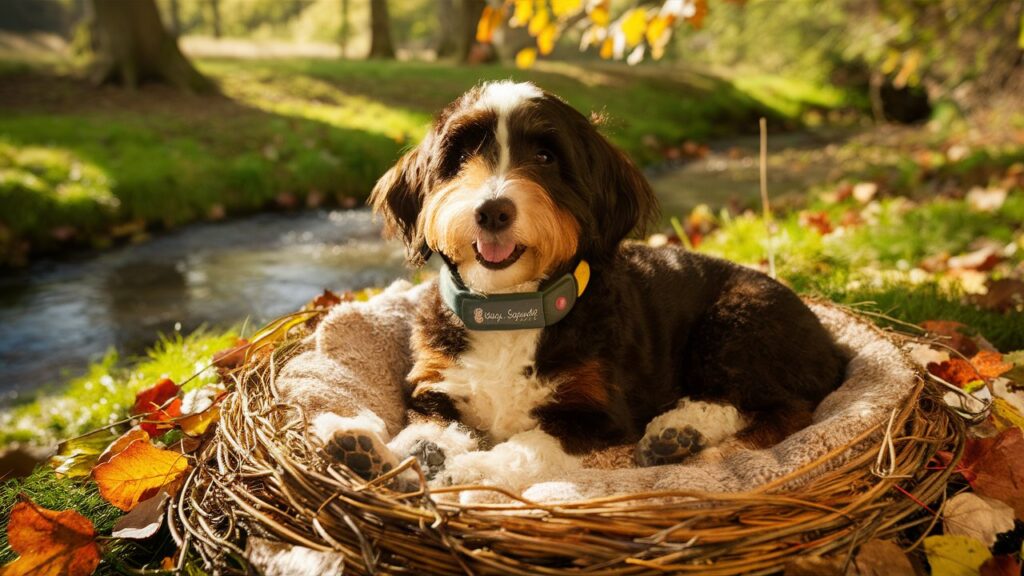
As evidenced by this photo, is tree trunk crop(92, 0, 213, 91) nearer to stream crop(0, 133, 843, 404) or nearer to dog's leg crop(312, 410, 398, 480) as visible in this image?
stream crop(0, 133, 843, 404)

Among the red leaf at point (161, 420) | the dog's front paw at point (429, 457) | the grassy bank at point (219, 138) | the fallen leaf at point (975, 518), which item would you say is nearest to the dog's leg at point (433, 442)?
the dog's front paw at point (429, 457)

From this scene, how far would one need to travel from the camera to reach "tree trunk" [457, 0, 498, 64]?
69.1 feet

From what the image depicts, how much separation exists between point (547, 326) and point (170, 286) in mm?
4787

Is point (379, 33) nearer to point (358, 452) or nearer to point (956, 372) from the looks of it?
point (956, 372)

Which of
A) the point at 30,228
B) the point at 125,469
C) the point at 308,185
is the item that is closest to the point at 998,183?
the point at 308,185

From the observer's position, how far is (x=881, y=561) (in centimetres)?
215

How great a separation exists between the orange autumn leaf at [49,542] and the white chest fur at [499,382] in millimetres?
1271

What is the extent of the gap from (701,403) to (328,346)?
64.5 inches

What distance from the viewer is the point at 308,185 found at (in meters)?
9.29

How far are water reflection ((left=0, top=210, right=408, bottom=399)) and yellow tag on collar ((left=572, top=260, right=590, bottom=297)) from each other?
9.66ft

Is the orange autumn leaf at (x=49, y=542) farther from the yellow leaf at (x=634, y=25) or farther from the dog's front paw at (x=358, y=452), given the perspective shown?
the yellow leaf at (x=634, y=25)

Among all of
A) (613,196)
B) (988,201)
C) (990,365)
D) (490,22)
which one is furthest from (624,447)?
(988,201)

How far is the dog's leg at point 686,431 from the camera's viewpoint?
2.90 meters

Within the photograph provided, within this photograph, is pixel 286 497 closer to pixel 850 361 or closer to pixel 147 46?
pixel 850 361
